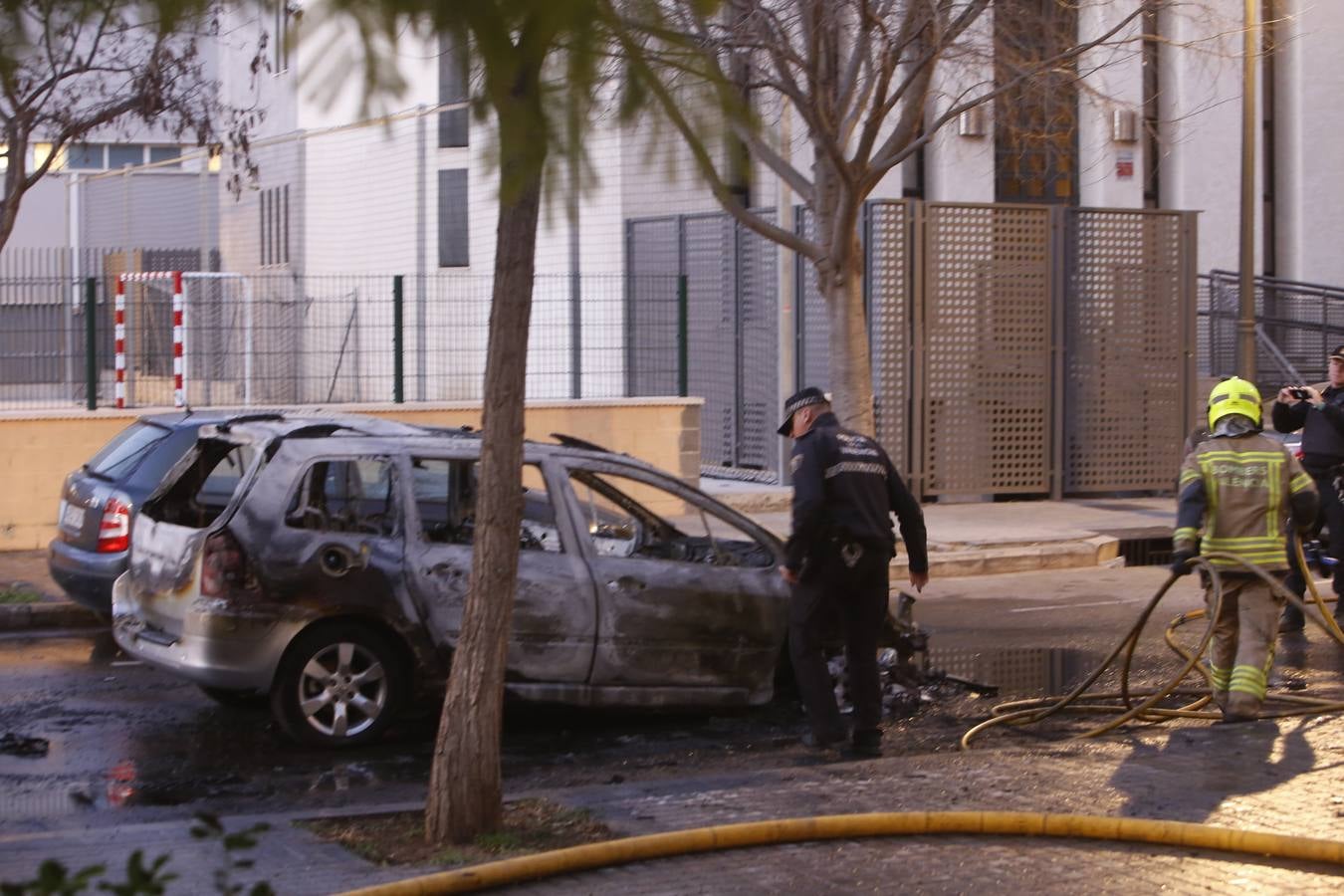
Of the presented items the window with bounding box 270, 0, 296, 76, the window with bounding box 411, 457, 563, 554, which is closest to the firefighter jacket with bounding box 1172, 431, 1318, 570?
the window with bounding box 411, 457, 563, 554

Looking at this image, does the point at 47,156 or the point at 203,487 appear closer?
the point at 203,487

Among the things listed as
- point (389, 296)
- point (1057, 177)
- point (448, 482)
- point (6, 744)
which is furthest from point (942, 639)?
point (1057, 177)

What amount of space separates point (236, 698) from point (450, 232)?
17.5 metres

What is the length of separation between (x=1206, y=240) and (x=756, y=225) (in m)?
13.6

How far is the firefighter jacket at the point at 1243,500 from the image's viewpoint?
28.0 feet

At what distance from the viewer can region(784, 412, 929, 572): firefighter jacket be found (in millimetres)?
8305

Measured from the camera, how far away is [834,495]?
8.39 metres

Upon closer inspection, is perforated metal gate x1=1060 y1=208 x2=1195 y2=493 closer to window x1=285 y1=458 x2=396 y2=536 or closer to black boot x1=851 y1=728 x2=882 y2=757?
black boot x1=851 y1=728 x2=882 y2=757

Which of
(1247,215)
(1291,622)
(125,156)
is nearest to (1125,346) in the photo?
(1247,215)

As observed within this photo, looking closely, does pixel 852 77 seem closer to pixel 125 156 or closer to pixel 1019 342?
pixel 1019 342

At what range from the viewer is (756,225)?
14.1m

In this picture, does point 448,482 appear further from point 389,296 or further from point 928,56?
point 389,296

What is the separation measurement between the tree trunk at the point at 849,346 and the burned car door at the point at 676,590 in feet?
18.8

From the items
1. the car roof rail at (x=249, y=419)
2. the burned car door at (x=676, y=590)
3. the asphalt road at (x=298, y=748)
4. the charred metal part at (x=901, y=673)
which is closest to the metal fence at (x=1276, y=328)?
the asphalt road at (x=298, y=748)
